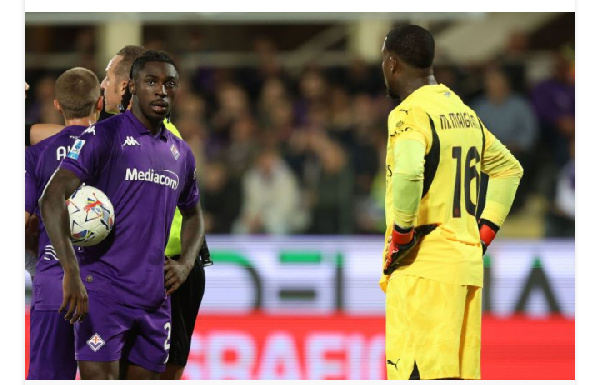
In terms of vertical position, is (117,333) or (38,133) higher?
(38,133)

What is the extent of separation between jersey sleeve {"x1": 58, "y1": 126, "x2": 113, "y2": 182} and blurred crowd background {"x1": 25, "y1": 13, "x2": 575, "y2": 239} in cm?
612

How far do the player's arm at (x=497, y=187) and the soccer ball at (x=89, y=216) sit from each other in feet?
6.34

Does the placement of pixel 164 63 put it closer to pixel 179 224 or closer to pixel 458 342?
pixel 179 224

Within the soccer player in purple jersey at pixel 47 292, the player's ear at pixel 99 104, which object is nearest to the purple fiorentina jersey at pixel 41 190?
the soccer player in purple jersey at pixel 47 292

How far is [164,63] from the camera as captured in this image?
4.89 metres

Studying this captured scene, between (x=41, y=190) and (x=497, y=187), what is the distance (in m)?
2.40

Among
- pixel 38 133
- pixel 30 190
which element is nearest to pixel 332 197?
pixel 38 133

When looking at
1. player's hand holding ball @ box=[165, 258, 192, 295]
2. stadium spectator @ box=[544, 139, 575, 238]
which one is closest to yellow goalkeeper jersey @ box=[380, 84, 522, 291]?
player's hand holding ball @ box=[165, 258, 192, 295]

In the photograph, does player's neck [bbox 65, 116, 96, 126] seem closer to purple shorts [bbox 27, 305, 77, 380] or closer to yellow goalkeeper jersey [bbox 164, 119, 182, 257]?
yellow goalkeeper jersey [bbox 164, 119, 182, 257]

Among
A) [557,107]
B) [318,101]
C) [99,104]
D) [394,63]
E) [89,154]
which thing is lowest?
[89,154]

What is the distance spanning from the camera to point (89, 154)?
4.62 meters

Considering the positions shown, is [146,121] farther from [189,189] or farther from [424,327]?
[424,327]

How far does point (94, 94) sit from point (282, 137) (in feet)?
21.4

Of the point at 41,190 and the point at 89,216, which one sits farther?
the point at 41,190
